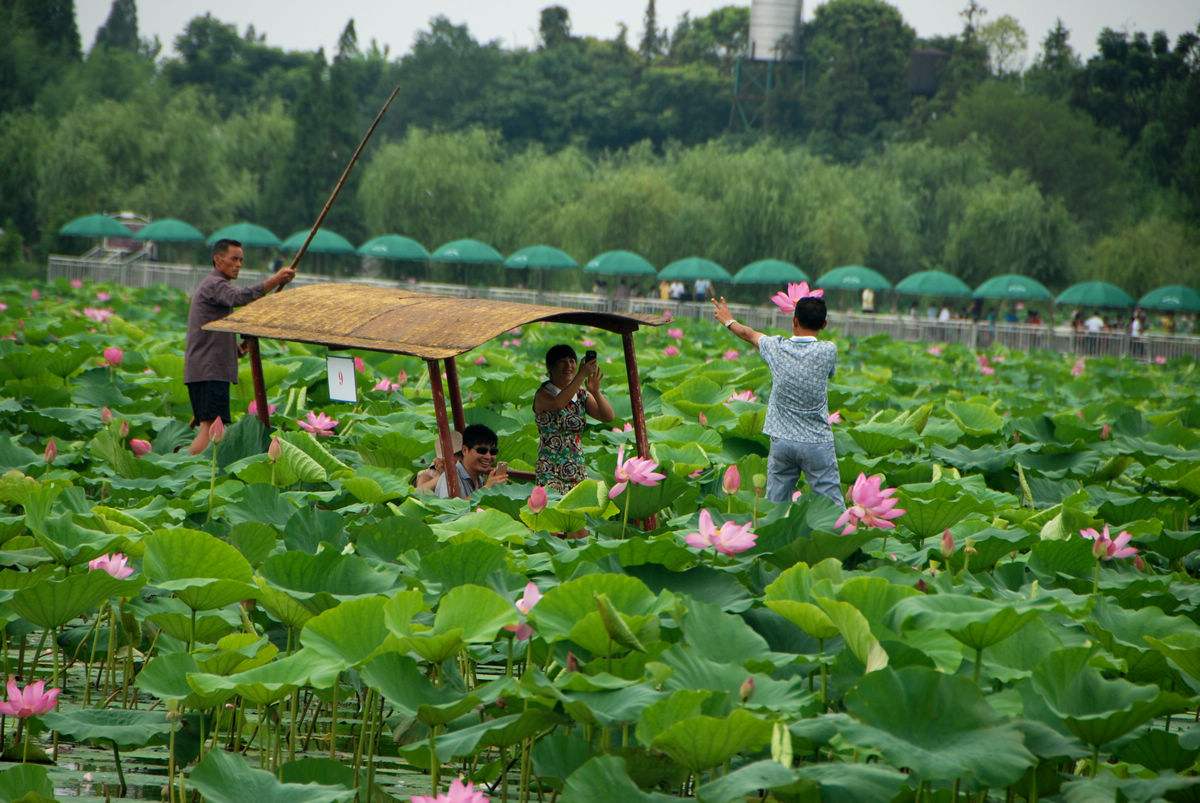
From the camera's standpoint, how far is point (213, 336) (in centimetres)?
662

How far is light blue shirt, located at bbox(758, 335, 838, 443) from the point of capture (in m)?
5.00

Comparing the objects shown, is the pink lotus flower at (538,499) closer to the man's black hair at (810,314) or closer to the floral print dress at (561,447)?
the man's black hair at (810,314)

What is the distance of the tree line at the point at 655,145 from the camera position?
32531 mm

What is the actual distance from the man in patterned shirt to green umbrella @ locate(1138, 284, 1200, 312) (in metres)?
21.3

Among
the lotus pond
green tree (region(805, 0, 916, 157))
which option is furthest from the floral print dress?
green tree (region(805, 0, 916, 157))

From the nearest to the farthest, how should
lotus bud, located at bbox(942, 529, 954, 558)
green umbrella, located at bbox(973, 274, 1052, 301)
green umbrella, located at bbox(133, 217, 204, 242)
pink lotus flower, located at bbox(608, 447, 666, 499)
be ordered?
lotus bud, located at bbox(942, 529, 954, 558) < pink lotus flower, located at bbox(608, 447, 666, 499) < green umbrella, located at bbox(973, 274, 1052, 301) < green umbrella, located at bbox(133, 217, 204, 242)

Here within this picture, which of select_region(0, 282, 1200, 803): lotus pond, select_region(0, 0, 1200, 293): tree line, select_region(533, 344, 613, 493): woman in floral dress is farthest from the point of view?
select_region(0, 0, 1200, 293): tree line

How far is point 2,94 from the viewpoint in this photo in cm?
4262

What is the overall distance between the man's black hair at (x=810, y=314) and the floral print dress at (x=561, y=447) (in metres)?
1.26

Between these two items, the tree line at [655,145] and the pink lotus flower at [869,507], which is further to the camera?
the tree line at [655,145]

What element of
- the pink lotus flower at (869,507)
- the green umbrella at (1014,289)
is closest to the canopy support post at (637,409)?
the pink lotus flower at (869,507)

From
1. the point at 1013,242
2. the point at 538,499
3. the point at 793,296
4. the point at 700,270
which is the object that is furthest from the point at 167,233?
the point at 538,499

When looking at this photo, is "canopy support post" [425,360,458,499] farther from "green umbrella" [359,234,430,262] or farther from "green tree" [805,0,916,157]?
"green tree" [805,0,916,157]

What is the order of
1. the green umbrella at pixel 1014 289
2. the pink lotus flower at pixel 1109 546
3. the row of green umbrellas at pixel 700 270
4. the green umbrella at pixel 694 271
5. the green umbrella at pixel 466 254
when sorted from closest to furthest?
1. the pink lotus flower at pixel 1109 546
2. the row of green umbrellas at pixel 700 270
3. the green umbrella at pixel 1014 289
4. the green umbrella at pixel 694 271
5. the green umbrella at pixel 466 254
